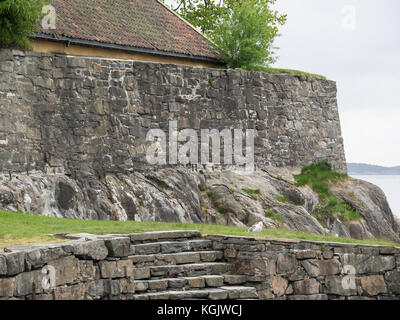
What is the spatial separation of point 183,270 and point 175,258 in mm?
279

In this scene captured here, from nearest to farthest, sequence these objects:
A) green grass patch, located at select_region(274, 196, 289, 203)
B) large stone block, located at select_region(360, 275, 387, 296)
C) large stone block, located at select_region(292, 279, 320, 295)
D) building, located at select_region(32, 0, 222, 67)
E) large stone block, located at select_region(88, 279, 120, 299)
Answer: large stone block, located at select_region(88, 279, 120, 299)
large stone block, located at select_region(292, 279, 320, 295)
large stone block, located at select_region(360, 275, 387, 296)
building, located at select_region(32, 0, 222, 67)
green grass patch, located at select_region(274, 196, 289, 203)

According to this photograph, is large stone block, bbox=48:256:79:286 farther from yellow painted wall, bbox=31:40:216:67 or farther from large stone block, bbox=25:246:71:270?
yellow painted wall, bbox=31:40:216:67

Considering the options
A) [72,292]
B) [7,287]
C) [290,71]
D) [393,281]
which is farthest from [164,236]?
[290,71]

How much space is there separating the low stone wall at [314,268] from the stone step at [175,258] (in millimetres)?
256

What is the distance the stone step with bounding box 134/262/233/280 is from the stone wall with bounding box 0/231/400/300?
0.02m

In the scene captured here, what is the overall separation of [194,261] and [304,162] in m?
13.2

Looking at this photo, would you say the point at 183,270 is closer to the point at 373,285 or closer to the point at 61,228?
the point at 61,228

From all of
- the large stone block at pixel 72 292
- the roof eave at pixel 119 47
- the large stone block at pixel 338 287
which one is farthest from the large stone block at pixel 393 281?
the roof eave at pixel 119 47

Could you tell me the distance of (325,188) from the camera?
2369 centimetres

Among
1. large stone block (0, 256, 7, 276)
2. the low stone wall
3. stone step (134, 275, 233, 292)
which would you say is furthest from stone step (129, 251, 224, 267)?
large stone block (0, 256, 7, 276)

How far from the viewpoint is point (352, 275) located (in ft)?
42.5

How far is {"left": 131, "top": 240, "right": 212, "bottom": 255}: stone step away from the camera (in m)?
11.7

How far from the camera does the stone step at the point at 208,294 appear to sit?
35.7 ft
